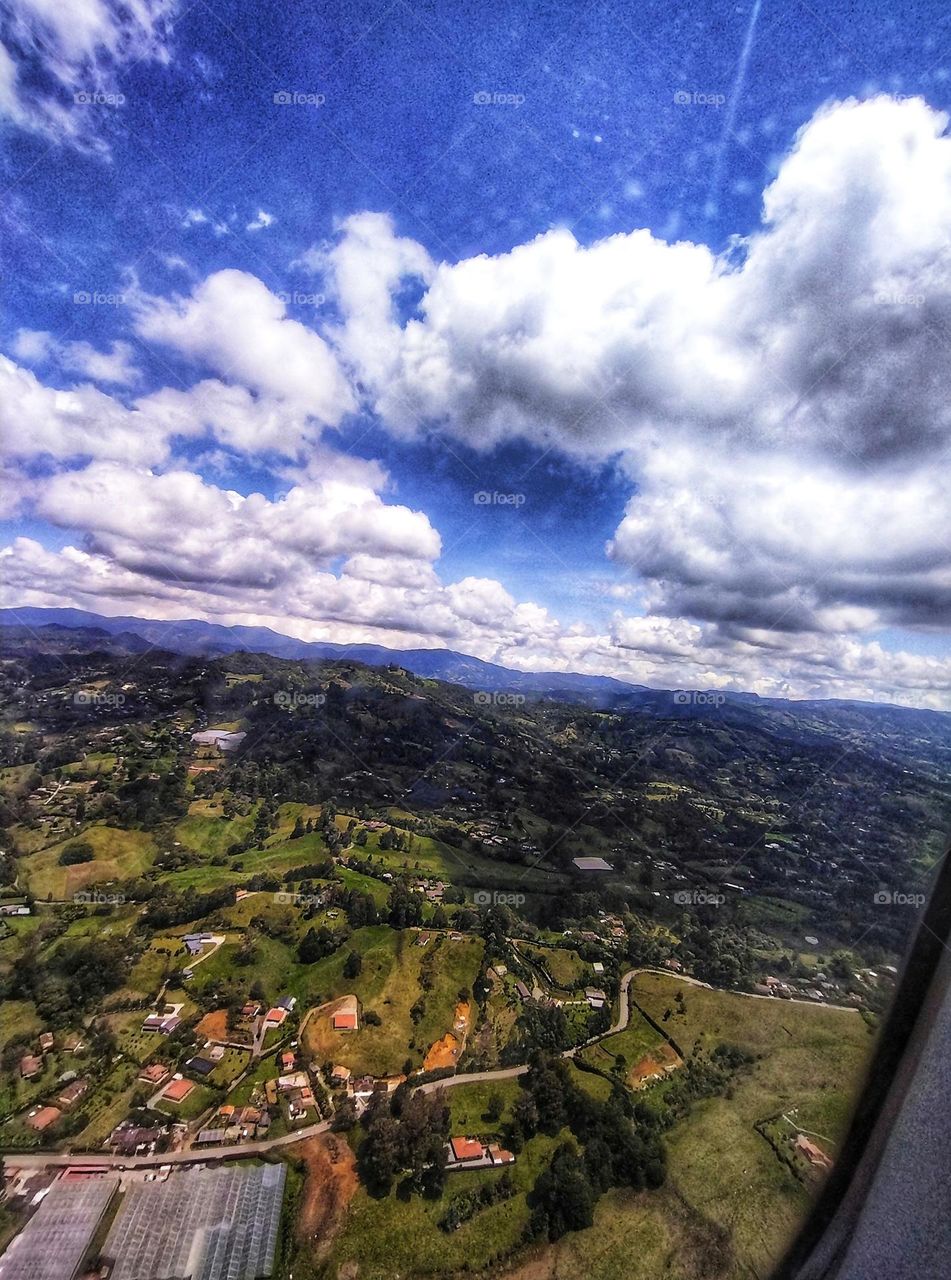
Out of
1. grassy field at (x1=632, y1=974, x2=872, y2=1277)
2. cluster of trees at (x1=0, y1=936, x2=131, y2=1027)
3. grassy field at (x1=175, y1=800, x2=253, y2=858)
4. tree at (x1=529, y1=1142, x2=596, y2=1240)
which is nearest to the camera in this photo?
grassy field at (x1=632, y1=974, x2=872, y2=1277)

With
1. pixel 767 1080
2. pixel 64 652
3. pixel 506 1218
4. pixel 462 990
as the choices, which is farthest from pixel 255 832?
pixel 64 652

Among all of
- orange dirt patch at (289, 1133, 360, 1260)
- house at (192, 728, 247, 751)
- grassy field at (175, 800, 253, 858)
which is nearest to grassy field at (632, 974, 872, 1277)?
orange dirt patch at (289, 1133, 360, 1260)

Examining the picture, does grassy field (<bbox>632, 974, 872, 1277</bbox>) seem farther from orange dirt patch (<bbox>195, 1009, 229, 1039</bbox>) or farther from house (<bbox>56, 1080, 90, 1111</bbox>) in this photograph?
→ house (<bbox>56, 1080, 90, 1111</bbox>)

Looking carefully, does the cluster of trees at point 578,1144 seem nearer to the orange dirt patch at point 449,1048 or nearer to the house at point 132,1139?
the orange dirt patch at point 449,1048

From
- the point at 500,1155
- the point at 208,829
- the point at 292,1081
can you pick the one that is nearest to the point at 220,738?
the point at 208,829

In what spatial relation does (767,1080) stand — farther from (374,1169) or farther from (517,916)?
(517,916)

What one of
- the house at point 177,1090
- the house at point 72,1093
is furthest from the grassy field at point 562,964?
the house at point 72,1093

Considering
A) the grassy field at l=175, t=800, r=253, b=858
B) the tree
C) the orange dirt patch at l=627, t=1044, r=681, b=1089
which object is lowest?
the grassy field at l=175, t=800, r=253, b=858
